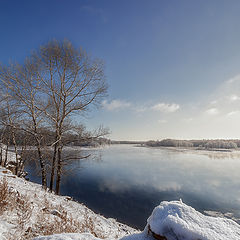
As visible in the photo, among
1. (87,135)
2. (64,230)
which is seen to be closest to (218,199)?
(87,135)

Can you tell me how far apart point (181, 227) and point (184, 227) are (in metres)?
0.03

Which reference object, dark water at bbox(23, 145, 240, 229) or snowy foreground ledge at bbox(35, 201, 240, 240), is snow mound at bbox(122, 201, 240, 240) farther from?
dark water at bbox(23, 145, 240, 229)

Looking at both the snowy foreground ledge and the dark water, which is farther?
the dark water

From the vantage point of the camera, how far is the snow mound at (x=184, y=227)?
1.50 meters

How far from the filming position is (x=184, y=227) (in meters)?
1.55

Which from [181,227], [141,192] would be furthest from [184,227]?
[141,192]

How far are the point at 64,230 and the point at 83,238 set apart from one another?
1522 mm

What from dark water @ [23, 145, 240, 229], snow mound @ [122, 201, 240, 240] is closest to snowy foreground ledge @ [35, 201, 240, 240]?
snow mound @ [122, 201, 240, 240]

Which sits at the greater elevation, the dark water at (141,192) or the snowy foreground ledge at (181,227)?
the snowy foreground ledge at (181,227)

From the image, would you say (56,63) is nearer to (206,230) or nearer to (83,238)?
(83,238)

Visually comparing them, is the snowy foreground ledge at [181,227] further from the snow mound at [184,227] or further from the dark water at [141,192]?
the dark water at [141,192]

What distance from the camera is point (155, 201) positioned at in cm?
1076

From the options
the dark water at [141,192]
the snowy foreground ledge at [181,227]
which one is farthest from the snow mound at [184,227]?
the dark water at [141,192]

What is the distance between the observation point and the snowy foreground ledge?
1500mm
